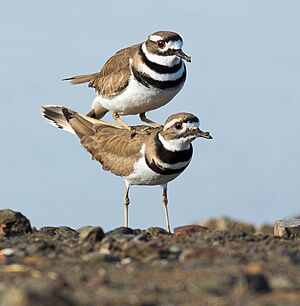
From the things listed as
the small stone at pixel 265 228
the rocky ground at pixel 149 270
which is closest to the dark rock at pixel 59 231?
the rocky ground at pixel 149 270

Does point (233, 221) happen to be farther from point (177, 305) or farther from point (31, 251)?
point (177, 305)

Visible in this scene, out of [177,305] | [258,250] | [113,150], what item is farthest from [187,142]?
[177,305]

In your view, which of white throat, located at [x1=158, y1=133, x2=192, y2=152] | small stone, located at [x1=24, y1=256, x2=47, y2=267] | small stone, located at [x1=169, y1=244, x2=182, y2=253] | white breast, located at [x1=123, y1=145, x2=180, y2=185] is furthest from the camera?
white breast, located at [x1=123, y1=145, x2=180, y2=185]

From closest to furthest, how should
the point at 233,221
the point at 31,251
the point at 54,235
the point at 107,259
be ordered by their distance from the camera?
the point at 107,259
the point at 31,251
the point at 54,235
the point at 233,221

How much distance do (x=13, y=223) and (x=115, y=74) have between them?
3046 millimetres

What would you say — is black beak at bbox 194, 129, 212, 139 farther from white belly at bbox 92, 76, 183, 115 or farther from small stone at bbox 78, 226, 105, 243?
small stone at bbox 78, 226, 105, 243

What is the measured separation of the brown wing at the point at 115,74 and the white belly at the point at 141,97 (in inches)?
4.7

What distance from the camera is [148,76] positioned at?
11.1m

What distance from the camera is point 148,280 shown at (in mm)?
6266

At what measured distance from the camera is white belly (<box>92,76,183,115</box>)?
36.2 ft

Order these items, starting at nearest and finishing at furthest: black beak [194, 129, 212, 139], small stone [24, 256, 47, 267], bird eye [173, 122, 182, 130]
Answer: small stone [24, 256, 47, 267], black beak [194, 129, 212, 139], bird eye [173, 122, 182, 130]

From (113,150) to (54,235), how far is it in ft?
7.13

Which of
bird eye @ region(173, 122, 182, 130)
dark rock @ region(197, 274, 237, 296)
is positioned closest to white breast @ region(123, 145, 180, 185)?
bird eye @ region(173, 122, 182, 130)

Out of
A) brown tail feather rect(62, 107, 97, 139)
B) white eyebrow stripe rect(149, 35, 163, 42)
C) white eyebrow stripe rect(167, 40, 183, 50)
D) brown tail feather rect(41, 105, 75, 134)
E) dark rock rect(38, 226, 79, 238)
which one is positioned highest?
white eyebrow stripe rect(149, 35, 163, 42)
